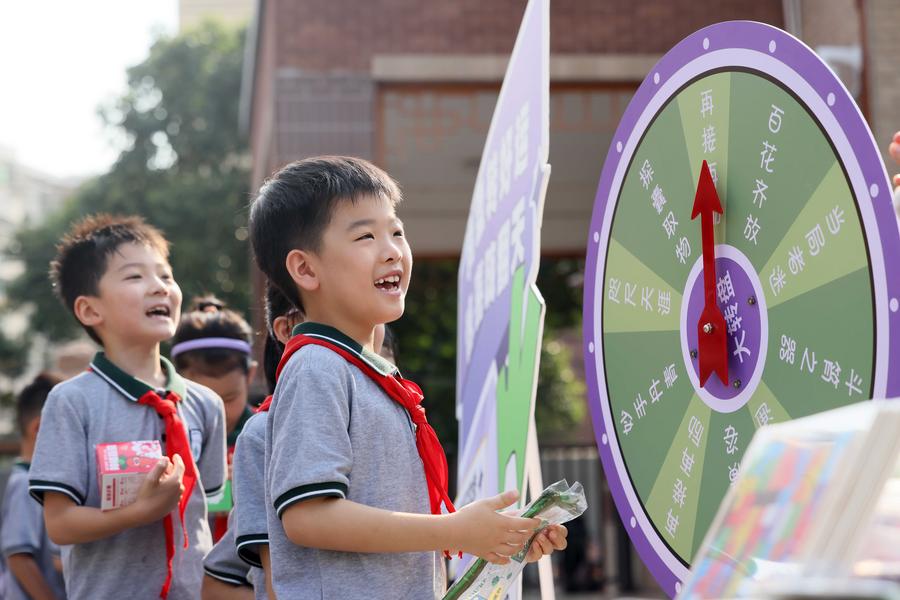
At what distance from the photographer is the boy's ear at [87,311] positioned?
10.0 ft

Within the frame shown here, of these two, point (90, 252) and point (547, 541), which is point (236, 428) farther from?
point (547, 541)

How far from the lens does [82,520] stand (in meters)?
2.66

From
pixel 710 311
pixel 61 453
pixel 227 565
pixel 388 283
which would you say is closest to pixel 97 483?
pixel 61 453

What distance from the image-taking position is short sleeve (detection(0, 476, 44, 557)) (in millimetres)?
3963

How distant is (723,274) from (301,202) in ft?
2.41

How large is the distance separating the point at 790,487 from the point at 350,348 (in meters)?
1.04

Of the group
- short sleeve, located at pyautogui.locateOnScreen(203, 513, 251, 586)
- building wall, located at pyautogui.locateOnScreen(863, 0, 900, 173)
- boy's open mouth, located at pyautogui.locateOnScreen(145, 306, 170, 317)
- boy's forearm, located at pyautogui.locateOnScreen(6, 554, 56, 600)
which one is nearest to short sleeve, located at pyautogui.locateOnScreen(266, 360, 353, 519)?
short sleeve, located at pyautogui.locateOnScreen(203, 513, 251, 586)

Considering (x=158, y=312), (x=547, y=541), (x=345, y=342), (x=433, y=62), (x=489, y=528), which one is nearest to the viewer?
(x=489, y=528)

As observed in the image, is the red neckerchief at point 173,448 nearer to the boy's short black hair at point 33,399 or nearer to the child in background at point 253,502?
the child in background at point 253,502

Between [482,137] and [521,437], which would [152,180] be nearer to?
[482,137]

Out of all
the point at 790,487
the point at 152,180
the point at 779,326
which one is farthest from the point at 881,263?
the point at 152,180

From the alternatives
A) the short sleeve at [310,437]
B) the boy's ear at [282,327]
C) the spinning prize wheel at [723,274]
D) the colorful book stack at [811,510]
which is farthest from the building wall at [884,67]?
the colorful book stack at [811,510]

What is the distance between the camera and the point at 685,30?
26.2 feet

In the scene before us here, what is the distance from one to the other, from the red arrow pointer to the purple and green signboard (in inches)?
14.6
